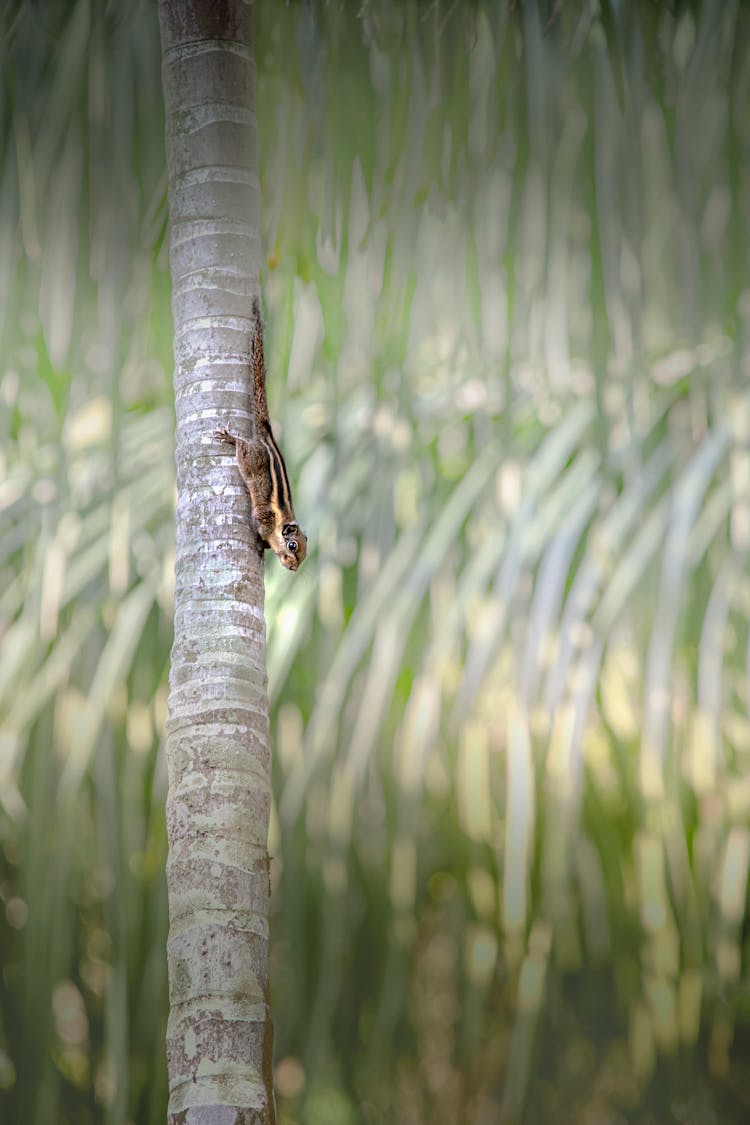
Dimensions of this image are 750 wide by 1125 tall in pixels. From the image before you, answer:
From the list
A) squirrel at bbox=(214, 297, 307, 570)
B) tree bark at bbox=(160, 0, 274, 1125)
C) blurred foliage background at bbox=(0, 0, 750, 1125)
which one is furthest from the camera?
blurred foliage background at bbox=(0, 0, 750, 1125)

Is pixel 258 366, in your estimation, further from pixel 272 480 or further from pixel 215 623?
pixel 215 623

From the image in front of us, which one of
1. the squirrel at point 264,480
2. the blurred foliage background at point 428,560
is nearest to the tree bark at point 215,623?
the squirrel at point 264,480

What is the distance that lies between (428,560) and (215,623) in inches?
21.2

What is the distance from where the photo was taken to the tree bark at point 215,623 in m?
1.07

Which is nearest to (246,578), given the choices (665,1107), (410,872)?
(410,872)

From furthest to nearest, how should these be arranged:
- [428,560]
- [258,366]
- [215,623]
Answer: [428,560] < [258,366] < [215,623]

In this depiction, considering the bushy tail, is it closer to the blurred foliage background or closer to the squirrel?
the squirrel

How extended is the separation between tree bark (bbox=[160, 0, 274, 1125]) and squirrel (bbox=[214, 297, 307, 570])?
1 centimetres

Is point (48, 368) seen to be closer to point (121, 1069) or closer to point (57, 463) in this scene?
point (57, 463)

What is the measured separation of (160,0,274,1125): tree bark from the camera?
107 centimetres

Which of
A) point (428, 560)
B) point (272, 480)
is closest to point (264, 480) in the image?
point (272, 480)

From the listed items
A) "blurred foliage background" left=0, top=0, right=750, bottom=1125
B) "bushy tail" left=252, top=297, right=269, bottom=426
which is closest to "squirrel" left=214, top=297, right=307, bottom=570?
"bushy tail" left=252, top=297, right=269, bottom=426

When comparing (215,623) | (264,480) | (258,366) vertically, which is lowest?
(215,623)

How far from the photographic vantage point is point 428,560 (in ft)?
5.47
